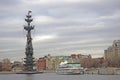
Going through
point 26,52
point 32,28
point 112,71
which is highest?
point 32,28

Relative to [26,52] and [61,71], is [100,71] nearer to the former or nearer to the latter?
[61,71]

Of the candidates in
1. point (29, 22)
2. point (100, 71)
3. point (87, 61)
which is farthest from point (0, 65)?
point (100, 71)

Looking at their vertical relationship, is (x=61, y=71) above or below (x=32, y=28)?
below

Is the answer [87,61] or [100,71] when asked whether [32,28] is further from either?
[87,61]

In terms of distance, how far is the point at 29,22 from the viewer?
5472 inches

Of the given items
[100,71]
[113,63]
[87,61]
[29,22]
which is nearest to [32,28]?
[29,22]

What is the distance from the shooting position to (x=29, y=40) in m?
132

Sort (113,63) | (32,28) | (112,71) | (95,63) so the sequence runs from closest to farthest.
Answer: (112,71)
(32,28)
(113,63)
(95,63)

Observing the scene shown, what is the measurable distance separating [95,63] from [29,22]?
2513 inches

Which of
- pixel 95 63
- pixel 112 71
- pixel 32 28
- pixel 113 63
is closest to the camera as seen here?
pixel 112 71

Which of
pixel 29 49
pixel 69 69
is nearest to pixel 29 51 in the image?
pixel 29 49

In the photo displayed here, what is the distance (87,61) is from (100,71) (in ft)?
188

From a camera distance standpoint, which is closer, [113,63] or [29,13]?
[29,13]

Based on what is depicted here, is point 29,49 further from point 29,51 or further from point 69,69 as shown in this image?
point 69,69
